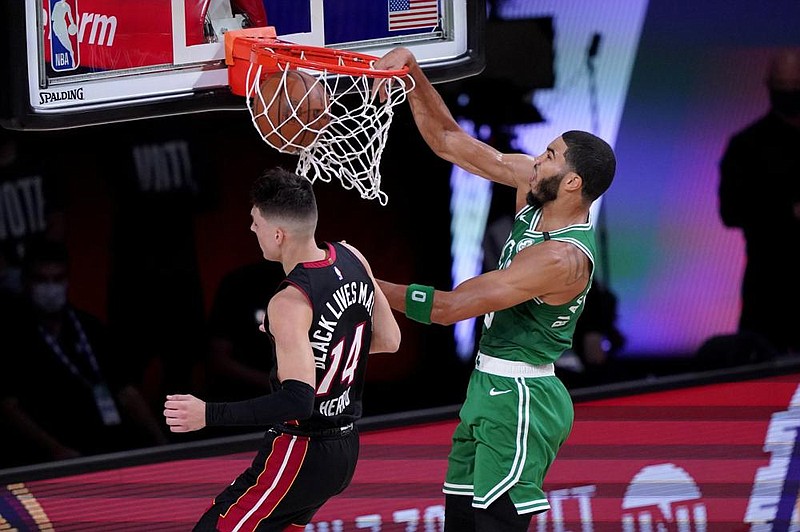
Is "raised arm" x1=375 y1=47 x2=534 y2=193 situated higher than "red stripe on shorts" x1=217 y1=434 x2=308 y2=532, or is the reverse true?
"raised arm" x1=375 y1=47 x2=534 y2=193

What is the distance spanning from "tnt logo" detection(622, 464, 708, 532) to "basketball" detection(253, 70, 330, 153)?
2.44 meters

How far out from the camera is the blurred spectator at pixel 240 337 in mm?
5680

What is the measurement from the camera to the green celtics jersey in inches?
174

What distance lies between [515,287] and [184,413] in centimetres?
118

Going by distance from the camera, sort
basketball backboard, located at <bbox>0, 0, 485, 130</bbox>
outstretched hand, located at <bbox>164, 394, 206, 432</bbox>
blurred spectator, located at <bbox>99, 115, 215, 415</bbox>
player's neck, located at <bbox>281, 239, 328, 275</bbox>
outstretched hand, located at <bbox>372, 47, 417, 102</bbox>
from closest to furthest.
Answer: outstretched hand, located at <bbox>164, 394, 206, 432</bbox> < player's neck, located at <bbox>281, 239, 328, 275</bbox> < basketball backboard, located at <bbox>0, 0, 485, 130</bbox> < outstretched hand, located at <bbox>372, 47, 417, 102</bbox> < blurred spectator, located at <bbox>99, 115, 215, 415</bbox>

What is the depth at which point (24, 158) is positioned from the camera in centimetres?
539

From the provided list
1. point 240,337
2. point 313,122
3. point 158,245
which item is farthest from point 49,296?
point 313,122

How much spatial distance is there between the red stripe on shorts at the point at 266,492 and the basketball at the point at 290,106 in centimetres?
113

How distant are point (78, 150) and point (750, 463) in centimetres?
336

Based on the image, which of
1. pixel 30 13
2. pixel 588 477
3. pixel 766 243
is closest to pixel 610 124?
pixel 766 243

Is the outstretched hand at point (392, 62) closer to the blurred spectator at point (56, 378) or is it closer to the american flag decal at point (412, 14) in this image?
the american flag decal at point (412, 14)

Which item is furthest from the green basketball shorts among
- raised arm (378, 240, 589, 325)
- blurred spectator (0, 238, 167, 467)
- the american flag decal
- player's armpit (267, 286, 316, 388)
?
blurred spectator (0, 238, 167, 467)

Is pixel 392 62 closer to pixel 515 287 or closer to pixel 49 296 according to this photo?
pixel 515 287

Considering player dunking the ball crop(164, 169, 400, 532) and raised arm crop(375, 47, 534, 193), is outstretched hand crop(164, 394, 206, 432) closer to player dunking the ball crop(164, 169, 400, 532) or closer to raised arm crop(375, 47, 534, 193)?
player dunking the ball crop(164, 169, 400, 532)
